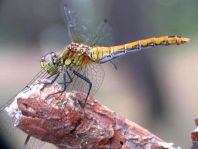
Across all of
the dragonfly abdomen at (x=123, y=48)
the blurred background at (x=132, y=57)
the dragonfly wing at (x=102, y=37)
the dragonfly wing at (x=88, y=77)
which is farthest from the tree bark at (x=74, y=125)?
the blurred background at (x=132, y=57)

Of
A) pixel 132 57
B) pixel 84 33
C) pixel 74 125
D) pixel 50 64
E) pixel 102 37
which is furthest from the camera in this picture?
pixel 132 57

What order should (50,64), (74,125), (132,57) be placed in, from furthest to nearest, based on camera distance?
1. (132,57)
2. (50,64)
3. (74,125)

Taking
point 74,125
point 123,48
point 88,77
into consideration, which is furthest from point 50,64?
point 74,125

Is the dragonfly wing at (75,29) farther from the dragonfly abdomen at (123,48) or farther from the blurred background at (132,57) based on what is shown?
the blurred background at (132,57)

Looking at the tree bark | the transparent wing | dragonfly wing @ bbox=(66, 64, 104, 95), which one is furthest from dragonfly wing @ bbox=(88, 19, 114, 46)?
the tree bark

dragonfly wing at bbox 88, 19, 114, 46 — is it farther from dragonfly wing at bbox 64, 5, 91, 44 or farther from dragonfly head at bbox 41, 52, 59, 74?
dragonfly head at bbox 41, 52, 59, 74

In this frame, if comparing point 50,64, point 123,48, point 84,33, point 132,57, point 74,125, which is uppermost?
point 132,57

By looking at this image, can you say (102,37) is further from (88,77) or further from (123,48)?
(88,77)
